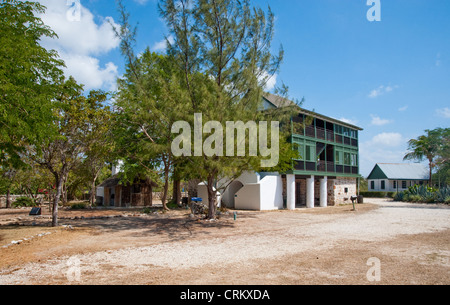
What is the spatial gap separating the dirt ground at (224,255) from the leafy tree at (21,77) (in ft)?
10.2

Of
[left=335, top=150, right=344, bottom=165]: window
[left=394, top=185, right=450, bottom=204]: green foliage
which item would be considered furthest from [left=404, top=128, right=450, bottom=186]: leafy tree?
[left=335, top=150, right=344, bottom=165]: window

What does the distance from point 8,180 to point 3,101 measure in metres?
17.3

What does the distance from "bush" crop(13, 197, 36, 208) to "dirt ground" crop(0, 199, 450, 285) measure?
581 inches

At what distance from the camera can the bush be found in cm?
2347

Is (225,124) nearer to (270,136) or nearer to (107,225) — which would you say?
(270,136)

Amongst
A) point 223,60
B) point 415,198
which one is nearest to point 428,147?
point 415,198

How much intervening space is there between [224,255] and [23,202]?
914 inches

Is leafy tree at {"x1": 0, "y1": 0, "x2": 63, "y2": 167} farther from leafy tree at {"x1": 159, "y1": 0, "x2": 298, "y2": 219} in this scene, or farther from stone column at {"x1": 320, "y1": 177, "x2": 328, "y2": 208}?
stone column at {"x1": 320, "y1": 177, "x2": 328, "y2": 208}

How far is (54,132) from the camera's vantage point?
8797mm

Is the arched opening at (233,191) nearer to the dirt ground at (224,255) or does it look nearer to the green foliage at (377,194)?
the dirt ground at (224,255)

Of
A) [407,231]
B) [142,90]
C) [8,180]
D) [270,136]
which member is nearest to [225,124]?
[270,136]

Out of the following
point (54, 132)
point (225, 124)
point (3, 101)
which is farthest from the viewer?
point (225, 124)

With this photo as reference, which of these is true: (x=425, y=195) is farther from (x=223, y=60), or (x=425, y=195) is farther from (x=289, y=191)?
(x=223, y=60)

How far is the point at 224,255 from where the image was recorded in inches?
292
